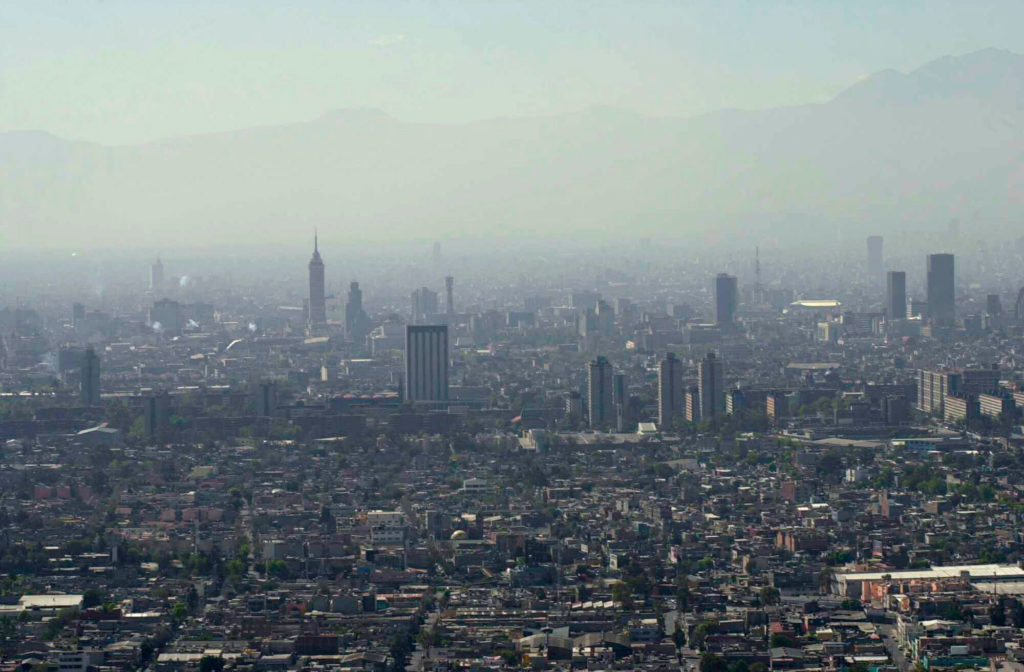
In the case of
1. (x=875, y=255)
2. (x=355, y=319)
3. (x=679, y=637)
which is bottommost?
(x=679, y=637)

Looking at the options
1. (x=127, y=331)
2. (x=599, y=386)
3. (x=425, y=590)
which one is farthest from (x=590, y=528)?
(x=127, y=331)

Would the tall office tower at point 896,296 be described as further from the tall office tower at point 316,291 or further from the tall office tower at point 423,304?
the tall office tower at point 316,291

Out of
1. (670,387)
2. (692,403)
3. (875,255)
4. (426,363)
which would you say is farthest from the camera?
(875,255)

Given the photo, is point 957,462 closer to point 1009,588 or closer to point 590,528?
point 590,528

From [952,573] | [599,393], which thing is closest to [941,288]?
[599,393]

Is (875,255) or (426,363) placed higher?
(875,255)

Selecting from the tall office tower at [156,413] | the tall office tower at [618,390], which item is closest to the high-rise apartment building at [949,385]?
the tall office tower at [618,390]

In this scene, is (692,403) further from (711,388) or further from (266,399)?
(266,399)
